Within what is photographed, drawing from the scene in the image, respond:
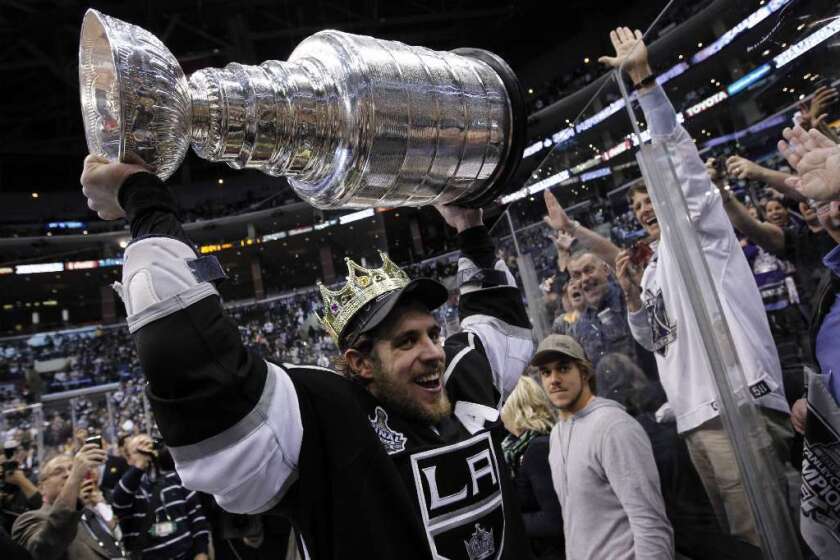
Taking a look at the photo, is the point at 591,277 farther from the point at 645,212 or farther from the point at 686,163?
the point at 686,163

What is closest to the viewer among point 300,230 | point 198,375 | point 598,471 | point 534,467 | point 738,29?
point 198,375

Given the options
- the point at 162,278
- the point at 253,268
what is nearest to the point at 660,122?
the point at 162,278

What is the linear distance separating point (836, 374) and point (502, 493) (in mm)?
700

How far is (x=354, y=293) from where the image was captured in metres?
1.33

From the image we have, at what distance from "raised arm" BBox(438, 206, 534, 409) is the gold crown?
0.27 m

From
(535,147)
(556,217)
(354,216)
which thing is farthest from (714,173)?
(354,216)

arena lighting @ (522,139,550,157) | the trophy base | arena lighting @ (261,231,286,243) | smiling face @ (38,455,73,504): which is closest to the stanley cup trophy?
the trophy base

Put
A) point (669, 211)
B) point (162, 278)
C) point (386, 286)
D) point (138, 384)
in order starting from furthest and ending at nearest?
point (138, 384) < point (669, 211) < point (386, 286) < point (162, 278)

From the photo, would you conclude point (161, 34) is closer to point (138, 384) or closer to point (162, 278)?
point (138, 384)

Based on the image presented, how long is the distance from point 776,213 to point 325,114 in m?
1.04

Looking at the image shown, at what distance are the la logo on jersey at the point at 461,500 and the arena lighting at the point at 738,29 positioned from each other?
Result: 1.06m

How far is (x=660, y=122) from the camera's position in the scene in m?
1.49

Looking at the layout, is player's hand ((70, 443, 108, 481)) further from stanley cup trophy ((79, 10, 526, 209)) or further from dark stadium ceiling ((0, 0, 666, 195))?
dark stadium ceiling ((0, 0, 666, 195))

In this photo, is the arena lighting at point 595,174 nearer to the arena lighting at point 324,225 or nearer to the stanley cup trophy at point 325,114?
the stanley cup trophy at point 325,114
